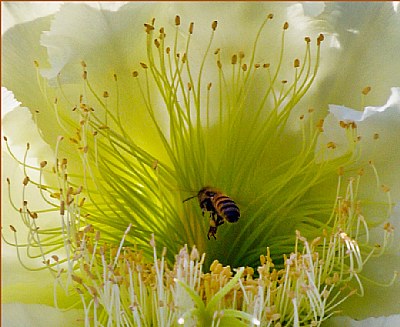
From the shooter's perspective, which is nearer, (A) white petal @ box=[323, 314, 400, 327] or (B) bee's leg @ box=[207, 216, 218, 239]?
(A) white petal @ box=[323, 314, 400, 327]

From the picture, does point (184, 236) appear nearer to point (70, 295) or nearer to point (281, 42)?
point (70, 295)

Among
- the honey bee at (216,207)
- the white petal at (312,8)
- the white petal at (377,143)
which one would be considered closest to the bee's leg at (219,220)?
the honey bee at (216,207)

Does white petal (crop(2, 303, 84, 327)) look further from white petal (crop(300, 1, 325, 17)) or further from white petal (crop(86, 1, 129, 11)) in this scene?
white petal (crop(300, 1, 325, 17))

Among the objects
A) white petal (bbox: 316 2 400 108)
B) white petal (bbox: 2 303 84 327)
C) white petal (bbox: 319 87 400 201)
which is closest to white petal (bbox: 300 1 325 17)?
white petal (bbox: 316 2 400 108)

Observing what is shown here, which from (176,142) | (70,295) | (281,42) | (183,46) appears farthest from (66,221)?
(281,42)

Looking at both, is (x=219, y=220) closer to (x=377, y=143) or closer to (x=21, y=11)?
(x=377, y=143)

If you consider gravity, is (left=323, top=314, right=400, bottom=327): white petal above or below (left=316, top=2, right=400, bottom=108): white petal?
below

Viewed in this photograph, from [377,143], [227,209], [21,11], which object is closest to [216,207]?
[227,209]

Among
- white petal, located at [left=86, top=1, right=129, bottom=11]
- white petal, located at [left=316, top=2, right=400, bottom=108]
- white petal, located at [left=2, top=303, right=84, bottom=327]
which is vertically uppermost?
white petal, located at [left=86, top=1, right=129, bottom=11]
